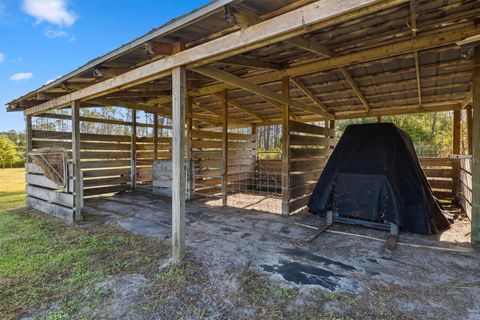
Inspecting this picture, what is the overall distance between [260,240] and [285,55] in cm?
282

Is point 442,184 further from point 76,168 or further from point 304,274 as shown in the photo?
point 76,168

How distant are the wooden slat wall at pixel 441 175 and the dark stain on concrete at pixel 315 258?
518cm

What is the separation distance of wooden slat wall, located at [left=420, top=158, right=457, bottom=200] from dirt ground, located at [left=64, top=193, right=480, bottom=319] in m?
2.22

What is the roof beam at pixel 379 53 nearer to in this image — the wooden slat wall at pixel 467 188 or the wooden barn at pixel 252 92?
the wooden barn at pixel 252 92

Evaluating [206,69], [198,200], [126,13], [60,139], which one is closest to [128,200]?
[198,200]

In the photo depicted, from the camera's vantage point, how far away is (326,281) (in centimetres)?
227

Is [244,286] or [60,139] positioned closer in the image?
[244,286]

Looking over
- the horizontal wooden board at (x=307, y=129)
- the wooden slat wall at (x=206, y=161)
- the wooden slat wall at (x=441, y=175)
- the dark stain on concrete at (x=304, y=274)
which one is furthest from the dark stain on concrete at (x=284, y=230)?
the wooden slat wall at (x=441, y=175)

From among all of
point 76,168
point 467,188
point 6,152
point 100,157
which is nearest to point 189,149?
point 76,168

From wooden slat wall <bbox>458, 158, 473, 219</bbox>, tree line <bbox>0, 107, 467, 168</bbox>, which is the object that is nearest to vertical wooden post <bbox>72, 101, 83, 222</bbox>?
tree line <bbox>0, 107, 467, 168</bbox>

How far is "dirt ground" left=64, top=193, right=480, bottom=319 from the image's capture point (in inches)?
75.7

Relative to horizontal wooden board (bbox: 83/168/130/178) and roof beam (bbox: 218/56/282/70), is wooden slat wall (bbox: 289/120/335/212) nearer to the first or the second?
roof beam (bbox: 218/56/282/70)

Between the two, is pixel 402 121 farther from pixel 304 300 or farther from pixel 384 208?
pixel 304 300

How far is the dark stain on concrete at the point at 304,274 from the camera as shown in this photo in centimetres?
225
